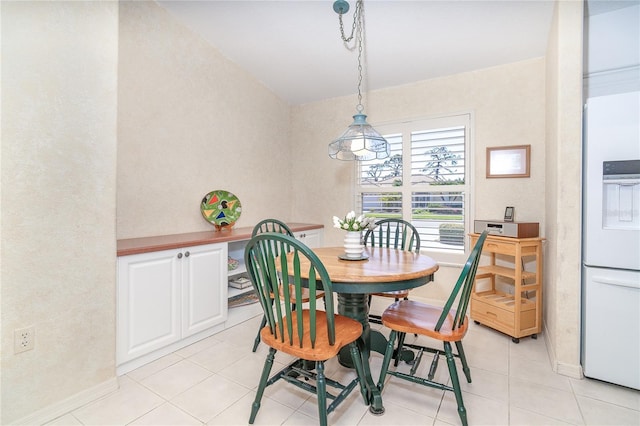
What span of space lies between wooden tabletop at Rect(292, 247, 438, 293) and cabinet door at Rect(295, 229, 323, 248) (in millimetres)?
1549

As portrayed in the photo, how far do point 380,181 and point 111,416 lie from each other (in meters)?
3.11

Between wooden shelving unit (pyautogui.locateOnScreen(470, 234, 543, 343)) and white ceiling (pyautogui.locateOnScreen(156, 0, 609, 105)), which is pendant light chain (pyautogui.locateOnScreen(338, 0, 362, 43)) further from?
wooden shelving unit (pyautogui.locateOnScreen(470, 234, 543, 343))

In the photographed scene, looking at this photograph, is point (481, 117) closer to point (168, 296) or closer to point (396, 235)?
point (396, 235)

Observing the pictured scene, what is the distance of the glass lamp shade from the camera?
217cm

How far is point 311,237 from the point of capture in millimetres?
3896

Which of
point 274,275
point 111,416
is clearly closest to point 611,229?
point 274,275

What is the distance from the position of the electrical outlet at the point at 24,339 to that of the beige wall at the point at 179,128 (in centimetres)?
103

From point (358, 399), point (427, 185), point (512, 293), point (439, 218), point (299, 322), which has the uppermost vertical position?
point (427, 185)

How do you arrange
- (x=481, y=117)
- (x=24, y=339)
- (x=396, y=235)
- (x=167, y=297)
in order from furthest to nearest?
(x=481, y=117) < (x=396, y=235) < (x=167, y=297) < (x=24, y=339)

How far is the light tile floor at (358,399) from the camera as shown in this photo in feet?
5.35

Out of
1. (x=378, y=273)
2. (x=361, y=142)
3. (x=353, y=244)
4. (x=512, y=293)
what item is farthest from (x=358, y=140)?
(x=512, y=293)

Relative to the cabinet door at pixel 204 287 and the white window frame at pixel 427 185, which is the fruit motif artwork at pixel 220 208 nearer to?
the cabinet door at pixel 204 287

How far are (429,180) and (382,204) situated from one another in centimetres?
60

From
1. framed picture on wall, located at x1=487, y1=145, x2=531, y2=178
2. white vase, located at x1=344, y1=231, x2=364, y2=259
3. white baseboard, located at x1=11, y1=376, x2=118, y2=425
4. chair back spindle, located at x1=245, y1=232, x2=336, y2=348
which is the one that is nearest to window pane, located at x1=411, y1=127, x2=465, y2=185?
framed picture on wall, located at x1=487, y1=145, x2=531, y2=178
